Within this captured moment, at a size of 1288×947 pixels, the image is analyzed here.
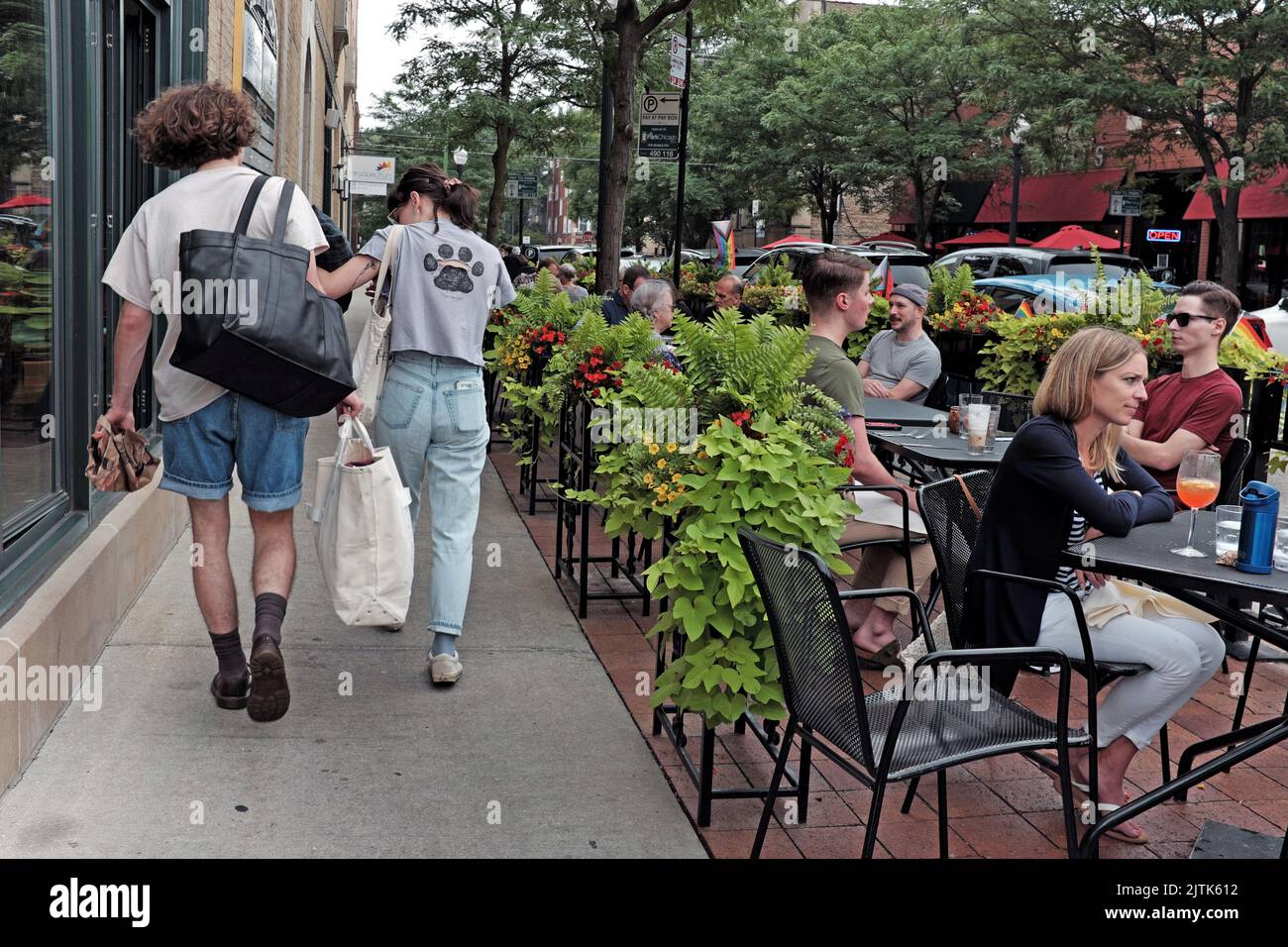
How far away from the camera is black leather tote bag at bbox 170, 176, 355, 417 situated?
13.1 feet

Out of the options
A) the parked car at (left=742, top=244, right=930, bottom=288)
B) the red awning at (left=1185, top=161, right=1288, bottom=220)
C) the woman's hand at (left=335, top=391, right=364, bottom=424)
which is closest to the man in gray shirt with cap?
the woman's hand at (left=335, top=391, right=364, bottom=424)

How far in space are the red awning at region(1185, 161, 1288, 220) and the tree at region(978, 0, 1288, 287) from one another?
93cm

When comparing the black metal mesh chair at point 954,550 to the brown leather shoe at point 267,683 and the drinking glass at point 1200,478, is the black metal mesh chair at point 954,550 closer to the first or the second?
the drinking glass at point 1200,478

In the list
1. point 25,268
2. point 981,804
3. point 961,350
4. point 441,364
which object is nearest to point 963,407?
point 981,804

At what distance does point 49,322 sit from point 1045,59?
90.9ft

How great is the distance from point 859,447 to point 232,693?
2472 millimetres

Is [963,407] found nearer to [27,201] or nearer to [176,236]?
[176,236]

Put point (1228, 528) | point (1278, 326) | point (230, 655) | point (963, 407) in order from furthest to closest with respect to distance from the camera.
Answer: point (1278, 326), point (963, 407), point (230, 655), point (1228, 528)

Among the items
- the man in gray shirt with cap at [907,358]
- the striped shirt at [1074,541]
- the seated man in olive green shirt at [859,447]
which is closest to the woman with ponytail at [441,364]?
the seated man in olive green shirt at [859,447]

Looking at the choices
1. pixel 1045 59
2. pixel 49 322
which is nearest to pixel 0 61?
pixel 49 322

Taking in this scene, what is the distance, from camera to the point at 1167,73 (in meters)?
27.1

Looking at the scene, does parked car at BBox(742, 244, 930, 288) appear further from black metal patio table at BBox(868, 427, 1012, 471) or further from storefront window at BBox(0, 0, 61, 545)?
storefront window at BBox(0, 0, 61, 545)

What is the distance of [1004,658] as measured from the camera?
10.5 feet

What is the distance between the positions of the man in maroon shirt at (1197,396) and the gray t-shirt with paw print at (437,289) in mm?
2781
